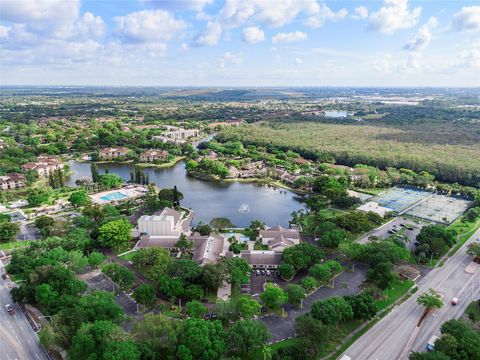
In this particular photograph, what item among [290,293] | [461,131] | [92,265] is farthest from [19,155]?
[461,131]

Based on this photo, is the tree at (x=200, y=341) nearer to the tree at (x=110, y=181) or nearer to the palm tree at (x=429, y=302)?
the palm tree at (x=429, y=302)

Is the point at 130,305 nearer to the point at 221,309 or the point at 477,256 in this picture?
the point at 221,309

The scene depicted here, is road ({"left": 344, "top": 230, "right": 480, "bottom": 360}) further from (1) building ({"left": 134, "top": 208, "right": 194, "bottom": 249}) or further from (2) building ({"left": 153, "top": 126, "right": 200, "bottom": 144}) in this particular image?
(2) building ({"left": 153, "top": 126, "right": 200, "bottom": 144})

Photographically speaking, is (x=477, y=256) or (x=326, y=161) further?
(x=326, y=161)

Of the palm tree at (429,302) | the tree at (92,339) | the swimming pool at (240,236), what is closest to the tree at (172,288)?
the tree at (92,339)

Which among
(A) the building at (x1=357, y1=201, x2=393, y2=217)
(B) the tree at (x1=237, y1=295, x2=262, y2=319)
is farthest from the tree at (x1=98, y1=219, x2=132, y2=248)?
(A) the building at (x1=357, y1=201, x2=393, y2=217)
